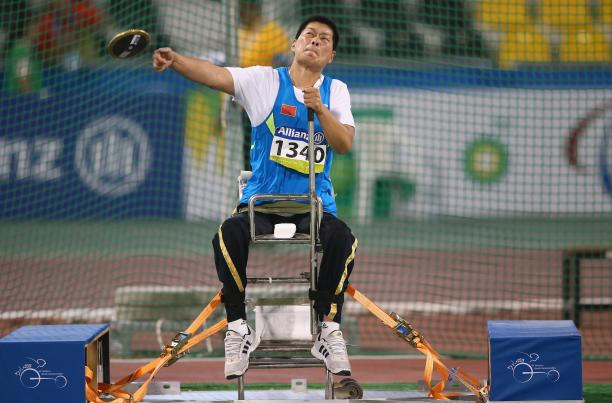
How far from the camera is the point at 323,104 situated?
5.78 m

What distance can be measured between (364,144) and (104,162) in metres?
3.21

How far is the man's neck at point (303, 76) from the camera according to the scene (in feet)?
20.5

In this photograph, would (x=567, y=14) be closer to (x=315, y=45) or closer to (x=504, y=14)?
(x=504, y=14)

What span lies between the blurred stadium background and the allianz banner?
3cm

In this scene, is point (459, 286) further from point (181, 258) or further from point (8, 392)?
point (8, 392)

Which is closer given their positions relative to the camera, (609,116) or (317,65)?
(317,65)

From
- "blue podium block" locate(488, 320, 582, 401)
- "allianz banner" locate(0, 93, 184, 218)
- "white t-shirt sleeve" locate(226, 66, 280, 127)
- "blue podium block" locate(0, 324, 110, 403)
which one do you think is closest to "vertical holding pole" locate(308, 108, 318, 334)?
"white t-shirt sleeve" locate(226, 66, 280, 127)

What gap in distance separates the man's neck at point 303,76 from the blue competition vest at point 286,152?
0.08 metres

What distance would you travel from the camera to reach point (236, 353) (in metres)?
5.75

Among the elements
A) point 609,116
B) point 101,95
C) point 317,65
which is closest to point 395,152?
point 609,116

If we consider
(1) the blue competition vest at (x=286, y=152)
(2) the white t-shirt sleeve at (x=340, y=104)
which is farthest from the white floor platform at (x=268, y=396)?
(2) the white t-shirt sleeve at (x=340, y=104)

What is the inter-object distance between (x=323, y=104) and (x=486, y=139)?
29.6 ft

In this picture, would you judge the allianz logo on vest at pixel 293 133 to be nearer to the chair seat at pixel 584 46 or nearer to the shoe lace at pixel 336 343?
the shoe lace at pixel 336 343

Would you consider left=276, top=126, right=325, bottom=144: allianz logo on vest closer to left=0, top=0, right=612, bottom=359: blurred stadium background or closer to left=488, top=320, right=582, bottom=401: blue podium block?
left=488, top=320, right=582, bottom=401: blue podium block
